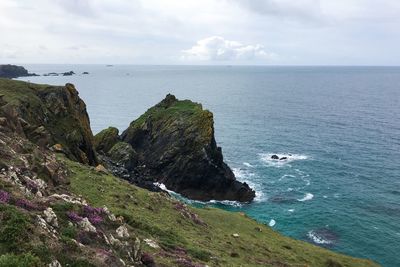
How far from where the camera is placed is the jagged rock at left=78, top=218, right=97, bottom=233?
73.6 ft

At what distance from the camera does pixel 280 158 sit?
117000 millimetres

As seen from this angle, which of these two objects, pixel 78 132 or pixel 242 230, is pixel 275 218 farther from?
pixel 78 132

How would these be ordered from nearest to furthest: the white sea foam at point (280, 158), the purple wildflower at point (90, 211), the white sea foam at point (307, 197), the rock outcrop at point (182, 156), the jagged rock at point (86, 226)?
the jagged rock at point (86, 226) < the purple wildflower at point (90, 211) < the white sea foam at point (307, 197) < the rock outcrop at point (182, 156) < the white sea foam at point (280, 158)

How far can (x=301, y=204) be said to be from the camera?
85062mm

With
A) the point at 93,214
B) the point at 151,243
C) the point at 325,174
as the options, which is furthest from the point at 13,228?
the point at 325,174

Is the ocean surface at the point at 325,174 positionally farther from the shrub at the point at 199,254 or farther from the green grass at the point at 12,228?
the green grass at the point at 12,228

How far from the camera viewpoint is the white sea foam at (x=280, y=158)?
372ft

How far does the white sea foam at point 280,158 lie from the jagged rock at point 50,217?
94.5m

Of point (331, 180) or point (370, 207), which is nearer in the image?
point (370, 207)

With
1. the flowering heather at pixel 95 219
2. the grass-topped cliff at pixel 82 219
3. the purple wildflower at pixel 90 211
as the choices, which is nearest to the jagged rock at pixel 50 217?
the grass-topped cliff at pixel 82 219

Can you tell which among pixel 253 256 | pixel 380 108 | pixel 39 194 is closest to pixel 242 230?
pixel 253 256

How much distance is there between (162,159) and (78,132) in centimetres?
2857

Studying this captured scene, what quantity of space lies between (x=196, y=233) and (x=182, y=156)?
184 ft

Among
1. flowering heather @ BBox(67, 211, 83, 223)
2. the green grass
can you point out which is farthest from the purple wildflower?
the green grass
